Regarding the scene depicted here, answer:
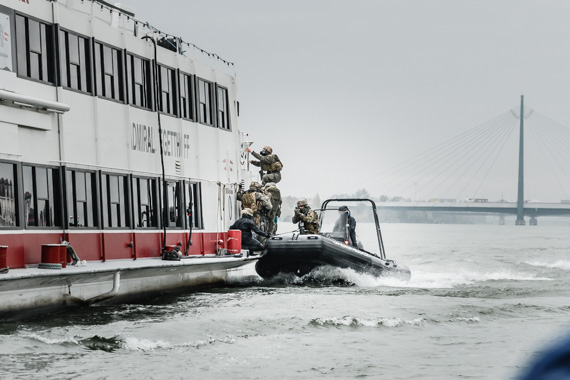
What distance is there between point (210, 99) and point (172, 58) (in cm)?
211

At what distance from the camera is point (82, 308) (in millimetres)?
13453

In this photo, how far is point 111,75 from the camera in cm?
1567

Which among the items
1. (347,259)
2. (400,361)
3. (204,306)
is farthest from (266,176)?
(400,361)

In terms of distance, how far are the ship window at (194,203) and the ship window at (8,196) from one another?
19.6 ft

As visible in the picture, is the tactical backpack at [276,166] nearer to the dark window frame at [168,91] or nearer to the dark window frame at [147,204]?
the dark window frame at [168,91]

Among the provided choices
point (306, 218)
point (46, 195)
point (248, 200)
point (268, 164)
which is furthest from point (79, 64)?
point (268, 164)

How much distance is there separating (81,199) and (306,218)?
845 cm

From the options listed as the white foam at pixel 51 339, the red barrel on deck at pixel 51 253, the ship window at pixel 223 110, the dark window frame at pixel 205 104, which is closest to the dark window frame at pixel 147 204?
the dark window frame at pixel 205 104

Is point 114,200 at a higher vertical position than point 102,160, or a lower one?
lower

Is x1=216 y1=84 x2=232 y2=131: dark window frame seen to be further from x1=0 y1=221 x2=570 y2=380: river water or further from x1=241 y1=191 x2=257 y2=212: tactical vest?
x1=0 y1=221 x2=570 y2=380: river water

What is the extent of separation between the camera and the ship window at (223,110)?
20.5m

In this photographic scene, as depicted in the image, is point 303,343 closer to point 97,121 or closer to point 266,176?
point 97,121

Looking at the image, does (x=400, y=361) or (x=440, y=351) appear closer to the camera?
(x=400, y=361)

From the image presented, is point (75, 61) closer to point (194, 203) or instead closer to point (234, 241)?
point (194, 203)
